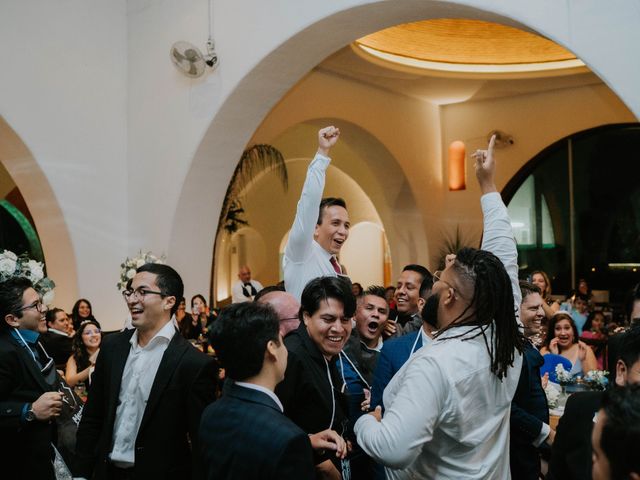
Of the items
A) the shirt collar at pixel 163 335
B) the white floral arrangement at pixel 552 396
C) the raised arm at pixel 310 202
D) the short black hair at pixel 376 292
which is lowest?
the white floral arrangement at pixel 552 396

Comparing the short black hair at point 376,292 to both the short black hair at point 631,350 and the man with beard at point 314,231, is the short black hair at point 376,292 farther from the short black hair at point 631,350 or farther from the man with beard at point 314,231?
the short black hair at point 631,350

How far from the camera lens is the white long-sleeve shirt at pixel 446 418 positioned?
1.92m

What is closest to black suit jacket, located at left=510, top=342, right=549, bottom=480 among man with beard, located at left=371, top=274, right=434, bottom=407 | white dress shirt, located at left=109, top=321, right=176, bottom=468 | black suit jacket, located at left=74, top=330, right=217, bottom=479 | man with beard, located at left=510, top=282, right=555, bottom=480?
man with beard, located at left=510, top=282, right=555, bottom=480

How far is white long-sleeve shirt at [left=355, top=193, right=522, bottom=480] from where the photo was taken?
1925 millimetres

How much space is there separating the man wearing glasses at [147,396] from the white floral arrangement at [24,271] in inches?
37.6

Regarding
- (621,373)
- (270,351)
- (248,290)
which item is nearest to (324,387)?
(270,351)

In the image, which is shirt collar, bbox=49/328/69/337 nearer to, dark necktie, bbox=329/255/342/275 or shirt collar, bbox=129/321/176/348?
shirt collar, bbox=129/321/176/348

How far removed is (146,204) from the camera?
743 centimetres

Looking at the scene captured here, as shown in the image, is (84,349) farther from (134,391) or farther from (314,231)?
(314,231)

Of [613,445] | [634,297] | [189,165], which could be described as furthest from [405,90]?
[613,445]

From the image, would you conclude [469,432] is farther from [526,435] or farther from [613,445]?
[526,435]

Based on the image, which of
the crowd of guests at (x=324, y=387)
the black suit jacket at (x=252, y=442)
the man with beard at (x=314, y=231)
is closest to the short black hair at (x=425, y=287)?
the crowd of guests at (x=324, y=387)

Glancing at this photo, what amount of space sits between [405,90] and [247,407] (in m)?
9.85

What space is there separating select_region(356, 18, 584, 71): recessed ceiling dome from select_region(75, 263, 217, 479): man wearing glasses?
7.26 metres
